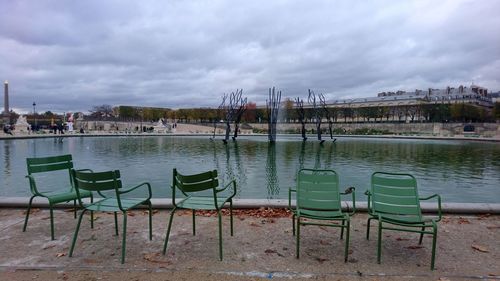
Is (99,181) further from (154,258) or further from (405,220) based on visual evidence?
(405,220)

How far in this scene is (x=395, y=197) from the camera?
16.3 ft

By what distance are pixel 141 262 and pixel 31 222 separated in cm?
281

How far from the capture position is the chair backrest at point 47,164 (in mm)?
5819

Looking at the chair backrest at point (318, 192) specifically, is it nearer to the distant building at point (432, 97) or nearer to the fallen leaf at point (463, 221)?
the fallen leaf at point (463, 221)

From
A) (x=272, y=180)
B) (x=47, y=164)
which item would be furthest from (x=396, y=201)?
(x=272, y=180)

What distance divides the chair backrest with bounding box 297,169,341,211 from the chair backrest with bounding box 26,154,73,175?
3748 millimetres

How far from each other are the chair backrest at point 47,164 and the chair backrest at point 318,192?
3748 millimetres

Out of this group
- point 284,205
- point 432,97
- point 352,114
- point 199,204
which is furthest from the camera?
point 432,97

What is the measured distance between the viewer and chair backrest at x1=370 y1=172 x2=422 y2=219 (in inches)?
192

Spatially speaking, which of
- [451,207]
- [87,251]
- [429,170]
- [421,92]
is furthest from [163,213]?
[421,92]

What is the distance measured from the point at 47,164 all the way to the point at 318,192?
4401 millimetres

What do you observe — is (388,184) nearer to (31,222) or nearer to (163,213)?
(163,213)

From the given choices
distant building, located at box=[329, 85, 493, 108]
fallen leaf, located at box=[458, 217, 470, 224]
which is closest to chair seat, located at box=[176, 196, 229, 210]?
Answer: fallen leaf, located at box=[458, 217, 470, 224]

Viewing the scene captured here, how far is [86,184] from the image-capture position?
15.3 ft
